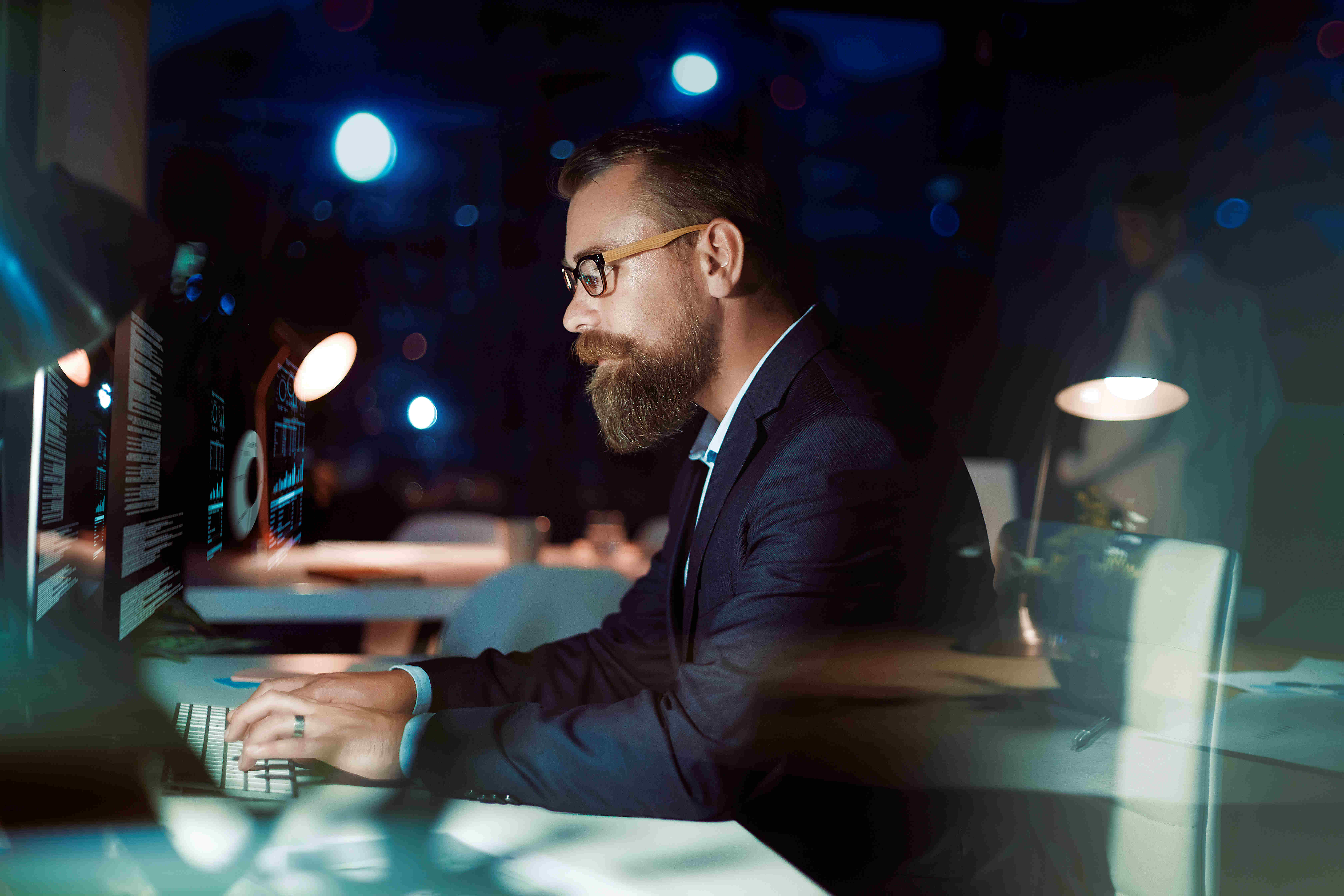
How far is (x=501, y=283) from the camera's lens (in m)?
1.32

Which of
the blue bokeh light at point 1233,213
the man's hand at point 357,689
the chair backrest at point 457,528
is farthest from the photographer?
the chair backrest at point 457,528

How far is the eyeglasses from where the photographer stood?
958mm

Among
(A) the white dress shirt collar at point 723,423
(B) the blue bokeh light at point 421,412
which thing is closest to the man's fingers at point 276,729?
(A) the white dress shirt collar at point 723,423

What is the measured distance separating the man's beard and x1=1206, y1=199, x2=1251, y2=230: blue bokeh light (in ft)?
3.43

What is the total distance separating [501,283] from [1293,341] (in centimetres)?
122

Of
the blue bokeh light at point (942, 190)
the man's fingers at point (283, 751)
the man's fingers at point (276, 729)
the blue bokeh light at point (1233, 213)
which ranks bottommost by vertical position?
the man's fingers at point (283, 751)

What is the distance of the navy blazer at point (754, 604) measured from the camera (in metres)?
0.69

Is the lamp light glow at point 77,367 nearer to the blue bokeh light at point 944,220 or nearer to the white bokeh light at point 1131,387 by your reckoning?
the blue bokeh light at point 944,220

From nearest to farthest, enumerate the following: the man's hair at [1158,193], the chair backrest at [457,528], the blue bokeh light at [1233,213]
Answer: the blue bokeh light at [1233,213]
the man's hair at [1158,193]
the chair backrest at [457,528]

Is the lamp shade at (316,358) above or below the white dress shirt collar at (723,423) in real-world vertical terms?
above

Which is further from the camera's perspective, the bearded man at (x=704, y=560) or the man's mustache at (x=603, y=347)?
the man's mustache at (x=603, y=347)

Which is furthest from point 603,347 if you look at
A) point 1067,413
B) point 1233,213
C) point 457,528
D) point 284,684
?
point 1067,413

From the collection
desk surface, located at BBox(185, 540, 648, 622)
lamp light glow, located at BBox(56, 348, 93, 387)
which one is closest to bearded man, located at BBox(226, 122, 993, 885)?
lamp light glow, located at BBox(56, 348, 93, 387)

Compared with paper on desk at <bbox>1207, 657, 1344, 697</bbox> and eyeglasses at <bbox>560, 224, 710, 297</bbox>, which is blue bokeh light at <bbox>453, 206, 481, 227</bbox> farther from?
paper on desk at <bbox>1207, 657, 1344, 697</bbox>
